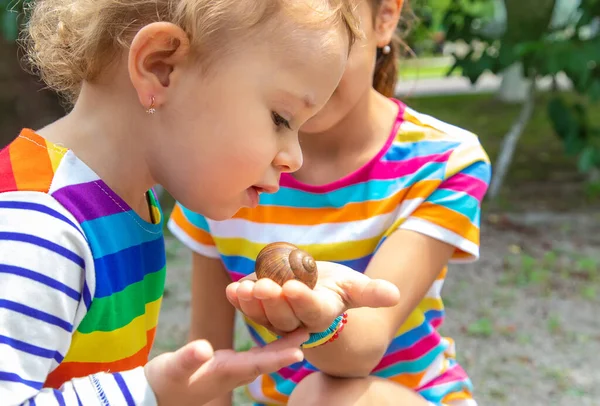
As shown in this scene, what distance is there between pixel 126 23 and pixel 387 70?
0.99 metres

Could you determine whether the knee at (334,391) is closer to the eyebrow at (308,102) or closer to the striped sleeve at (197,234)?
the striped sleeve at (197,234)

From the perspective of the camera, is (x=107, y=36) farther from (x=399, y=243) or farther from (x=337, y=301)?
(x=399, y=243)

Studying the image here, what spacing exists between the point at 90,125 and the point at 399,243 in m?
0.74

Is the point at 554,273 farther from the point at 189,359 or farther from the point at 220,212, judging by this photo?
the point at 189,359

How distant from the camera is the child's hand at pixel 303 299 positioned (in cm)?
118

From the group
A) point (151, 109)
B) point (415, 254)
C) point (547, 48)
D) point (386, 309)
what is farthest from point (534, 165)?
point (151, 109)

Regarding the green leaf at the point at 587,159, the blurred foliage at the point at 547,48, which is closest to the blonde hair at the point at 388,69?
the blurred foliage at the point at 547,48

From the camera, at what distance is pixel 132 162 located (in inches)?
54.5

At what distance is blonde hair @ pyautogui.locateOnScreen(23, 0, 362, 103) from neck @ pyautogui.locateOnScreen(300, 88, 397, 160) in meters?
0.46

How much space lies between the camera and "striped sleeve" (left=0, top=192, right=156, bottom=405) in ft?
3.72

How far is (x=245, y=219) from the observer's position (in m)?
1.96

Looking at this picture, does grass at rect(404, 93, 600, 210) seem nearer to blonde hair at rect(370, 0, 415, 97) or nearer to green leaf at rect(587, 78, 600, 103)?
green leaf at rect(587, 78, 600, 103)

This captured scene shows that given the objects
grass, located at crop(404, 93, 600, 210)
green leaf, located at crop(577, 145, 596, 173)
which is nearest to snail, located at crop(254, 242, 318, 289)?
grass, located at crop(404, 93, 600, 210)

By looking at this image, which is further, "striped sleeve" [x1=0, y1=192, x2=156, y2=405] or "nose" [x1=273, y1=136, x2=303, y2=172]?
"nose" [x1=273, y1=136, x2=303, y2=172]
